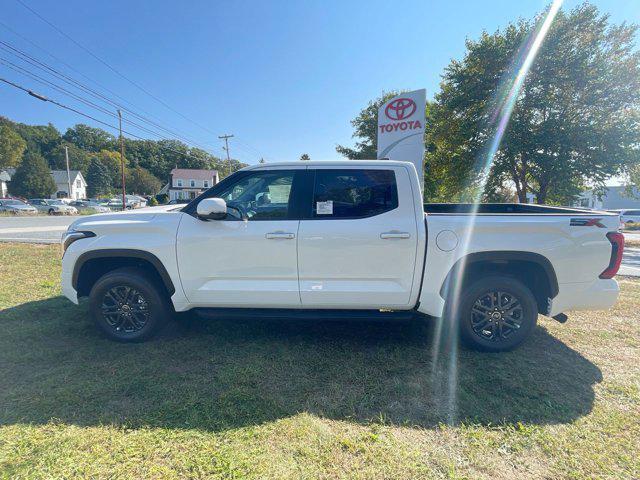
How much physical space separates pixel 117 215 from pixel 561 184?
53.7 ft

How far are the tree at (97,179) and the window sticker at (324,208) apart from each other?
8572 centimetres

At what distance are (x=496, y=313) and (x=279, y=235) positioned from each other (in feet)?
7.49

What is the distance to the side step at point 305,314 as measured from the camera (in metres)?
3.14

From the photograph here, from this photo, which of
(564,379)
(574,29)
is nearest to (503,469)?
(564,379)

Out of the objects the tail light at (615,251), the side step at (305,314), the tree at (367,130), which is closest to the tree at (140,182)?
the tree at (367,130)

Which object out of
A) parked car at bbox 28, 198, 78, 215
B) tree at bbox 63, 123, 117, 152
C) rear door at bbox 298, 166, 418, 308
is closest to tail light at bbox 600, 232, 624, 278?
rear door at bbox 298, 166, 418, 308

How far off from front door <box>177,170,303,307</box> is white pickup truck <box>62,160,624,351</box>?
10 millimetres

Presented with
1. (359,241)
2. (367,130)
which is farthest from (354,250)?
(367,130)

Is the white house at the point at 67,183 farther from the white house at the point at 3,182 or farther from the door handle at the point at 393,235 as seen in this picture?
the door handle at the point at 393,235

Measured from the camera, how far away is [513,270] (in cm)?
328

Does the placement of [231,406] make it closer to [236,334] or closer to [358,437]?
[358,437]

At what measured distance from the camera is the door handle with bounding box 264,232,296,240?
3.06 metres

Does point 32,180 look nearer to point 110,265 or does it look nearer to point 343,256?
point 110,265

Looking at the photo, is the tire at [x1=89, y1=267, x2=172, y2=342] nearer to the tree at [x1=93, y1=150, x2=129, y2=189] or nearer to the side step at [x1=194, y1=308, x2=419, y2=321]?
the side step at [x1=194, y1=308, x2=419, y2=321]
